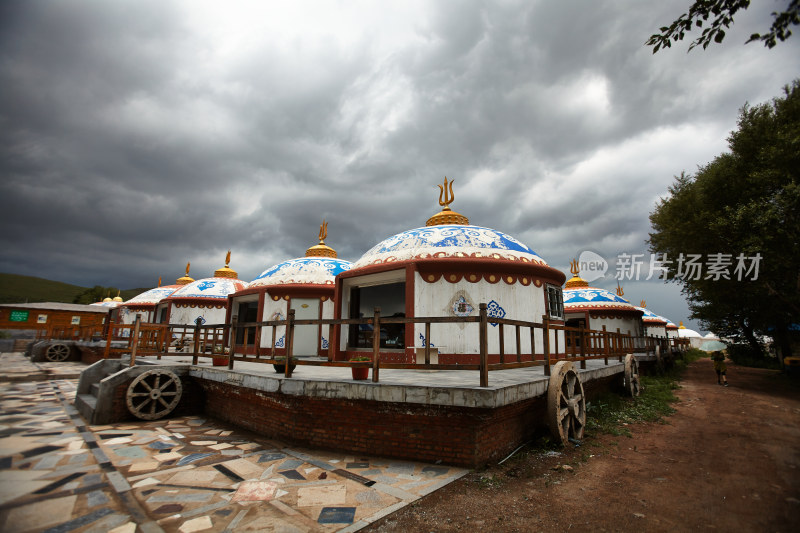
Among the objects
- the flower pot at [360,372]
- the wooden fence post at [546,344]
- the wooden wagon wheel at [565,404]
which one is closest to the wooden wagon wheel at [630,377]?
the wooden wagon wheel at [565,404]

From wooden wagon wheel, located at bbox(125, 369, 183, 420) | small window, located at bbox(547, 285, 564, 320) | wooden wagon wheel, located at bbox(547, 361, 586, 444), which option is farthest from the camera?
small window, located at bbox(547, 285, 564, 320)

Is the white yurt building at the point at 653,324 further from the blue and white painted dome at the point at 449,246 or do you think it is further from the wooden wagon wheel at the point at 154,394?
the wooden wagon wheel at the point at 154,394

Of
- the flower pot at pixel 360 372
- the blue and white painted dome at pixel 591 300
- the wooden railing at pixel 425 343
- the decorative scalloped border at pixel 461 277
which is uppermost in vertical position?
the blue and white painted dome at pixel 591 300

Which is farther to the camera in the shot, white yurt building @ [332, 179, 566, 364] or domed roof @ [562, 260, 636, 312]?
domed roof @ [562, 260, 636, 312]

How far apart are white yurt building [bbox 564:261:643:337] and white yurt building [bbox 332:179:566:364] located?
490 inches

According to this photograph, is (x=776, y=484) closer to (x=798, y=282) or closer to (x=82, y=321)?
(x=798, y=282)

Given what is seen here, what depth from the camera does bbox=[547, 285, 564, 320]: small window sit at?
1138 cm

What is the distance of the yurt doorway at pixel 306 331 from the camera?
46.2 feet

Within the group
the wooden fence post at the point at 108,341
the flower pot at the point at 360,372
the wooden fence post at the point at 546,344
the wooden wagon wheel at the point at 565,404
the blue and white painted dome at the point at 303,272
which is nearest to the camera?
the wooden wagon wheel at the point at 565,404

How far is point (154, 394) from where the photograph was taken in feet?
26.0

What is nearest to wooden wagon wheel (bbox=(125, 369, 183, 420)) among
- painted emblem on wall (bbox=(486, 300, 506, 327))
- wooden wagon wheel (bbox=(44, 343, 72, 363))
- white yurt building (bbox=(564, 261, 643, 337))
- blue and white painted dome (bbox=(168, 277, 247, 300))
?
painted emblem on wall (bbox=(486, 300, 506, 327))

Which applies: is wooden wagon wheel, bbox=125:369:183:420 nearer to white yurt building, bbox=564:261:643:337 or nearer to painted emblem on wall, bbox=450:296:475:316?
painted emblem on wall, bbox=450:296:475:316

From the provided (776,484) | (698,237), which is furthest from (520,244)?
(698,237)

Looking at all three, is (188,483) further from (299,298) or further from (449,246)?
(299,298)
